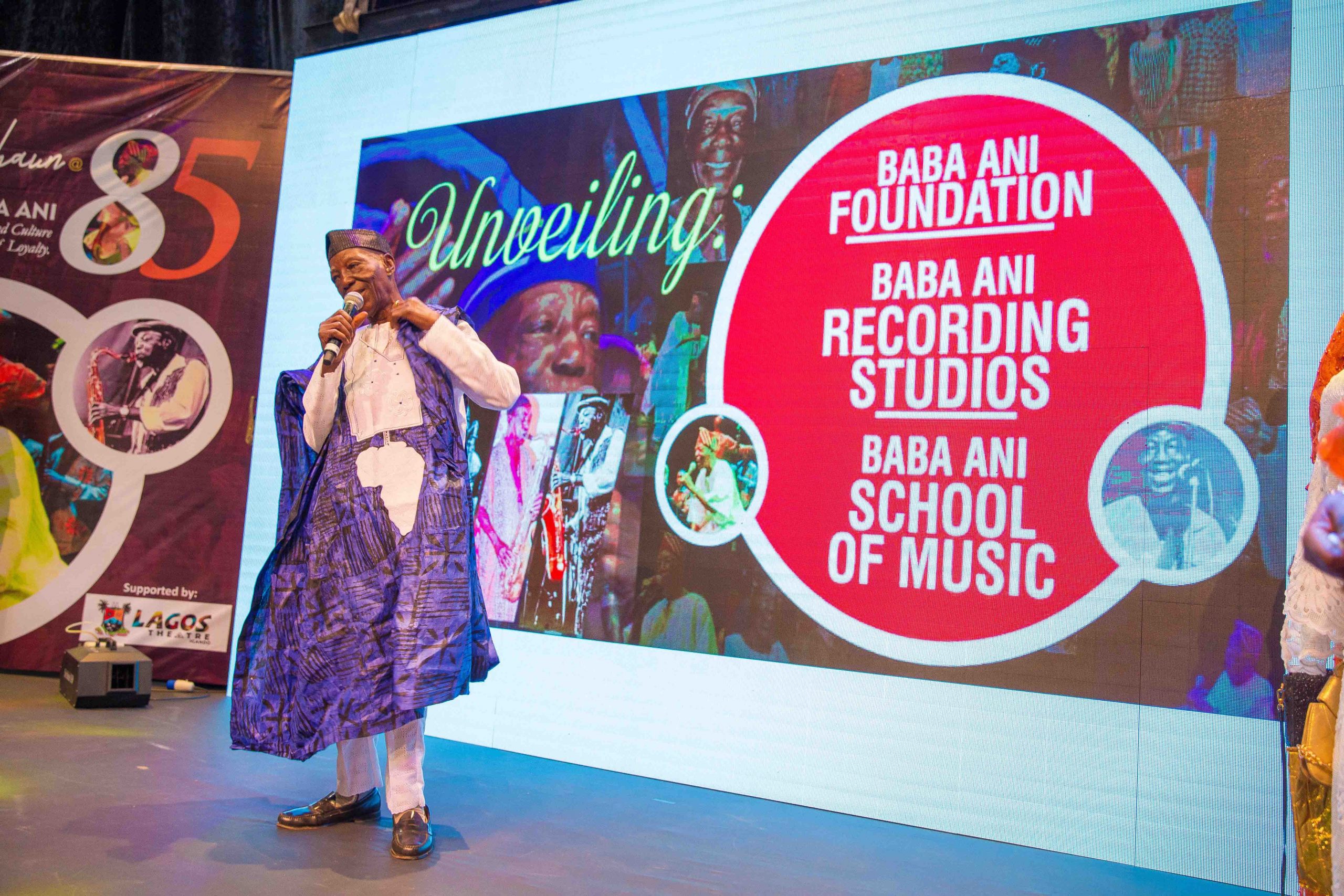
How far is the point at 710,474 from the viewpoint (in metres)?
3.21

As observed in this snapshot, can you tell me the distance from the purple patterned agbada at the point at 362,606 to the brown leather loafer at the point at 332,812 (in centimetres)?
22

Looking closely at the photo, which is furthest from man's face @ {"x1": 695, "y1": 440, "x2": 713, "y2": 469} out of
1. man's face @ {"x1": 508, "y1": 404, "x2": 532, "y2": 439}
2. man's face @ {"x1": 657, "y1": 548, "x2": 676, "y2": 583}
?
man's face @ {"x1": 508, "y1": 404, "x2": 532, "y2": 439}

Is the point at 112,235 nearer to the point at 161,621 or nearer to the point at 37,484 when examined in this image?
the point at 37,484

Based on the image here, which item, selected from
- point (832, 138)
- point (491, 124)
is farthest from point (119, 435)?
point (832, 138)

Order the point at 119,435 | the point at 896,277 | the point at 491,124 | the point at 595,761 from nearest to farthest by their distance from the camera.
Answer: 1. the point at 896,277
2. the point at 595,761
3. the point at 491,124
4. the point at 119,435

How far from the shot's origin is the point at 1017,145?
9.48 ft

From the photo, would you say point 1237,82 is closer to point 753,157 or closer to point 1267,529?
point 1267,529

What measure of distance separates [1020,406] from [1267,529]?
0.67m

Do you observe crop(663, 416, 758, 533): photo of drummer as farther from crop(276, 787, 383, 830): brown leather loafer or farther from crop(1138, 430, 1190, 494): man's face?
crop(276, 787, 383, 830): brown leather loafer

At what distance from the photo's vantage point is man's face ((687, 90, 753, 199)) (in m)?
3.31

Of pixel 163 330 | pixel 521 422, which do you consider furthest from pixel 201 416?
pixel 521 422

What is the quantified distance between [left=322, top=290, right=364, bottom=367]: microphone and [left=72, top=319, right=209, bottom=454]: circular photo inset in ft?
7.08

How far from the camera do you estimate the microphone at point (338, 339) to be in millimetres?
2275

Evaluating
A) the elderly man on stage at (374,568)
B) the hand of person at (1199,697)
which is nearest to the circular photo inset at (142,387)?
the elderly man on stage at (374,568)
